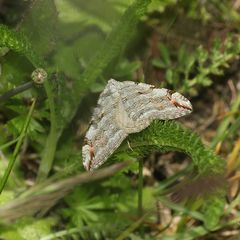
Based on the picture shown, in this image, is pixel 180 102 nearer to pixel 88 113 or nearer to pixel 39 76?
pixel 39 76

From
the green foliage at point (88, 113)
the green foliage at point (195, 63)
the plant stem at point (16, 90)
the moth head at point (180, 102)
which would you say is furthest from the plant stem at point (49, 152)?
the green foliage at point (195, 63)

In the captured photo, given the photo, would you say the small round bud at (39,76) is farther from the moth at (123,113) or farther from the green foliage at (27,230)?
the green foliage at (27,230)

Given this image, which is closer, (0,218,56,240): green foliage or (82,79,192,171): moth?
(82,79,192,171): moth

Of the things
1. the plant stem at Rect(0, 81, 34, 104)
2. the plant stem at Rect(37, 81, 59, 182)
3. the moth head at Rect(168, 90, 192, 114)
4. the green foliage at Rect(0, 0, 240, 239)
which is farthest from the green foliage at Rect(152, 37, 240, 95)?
the plant stem at Rect(0, 81, 34, 104)

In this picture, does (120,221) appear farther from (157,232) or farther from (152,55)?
Answer: (152,55)

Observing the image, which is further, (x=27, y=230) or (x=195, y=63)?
(x=195, y=63)

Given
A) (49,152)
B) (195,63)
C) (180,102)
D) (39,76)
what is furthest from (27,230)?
(195,63)

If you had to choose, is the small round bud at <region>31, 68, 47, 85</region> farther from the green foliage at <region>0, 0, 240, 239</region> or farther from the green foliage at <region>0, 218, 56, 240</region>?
the green foliage at <region>0, 218, 56, 240</region>
